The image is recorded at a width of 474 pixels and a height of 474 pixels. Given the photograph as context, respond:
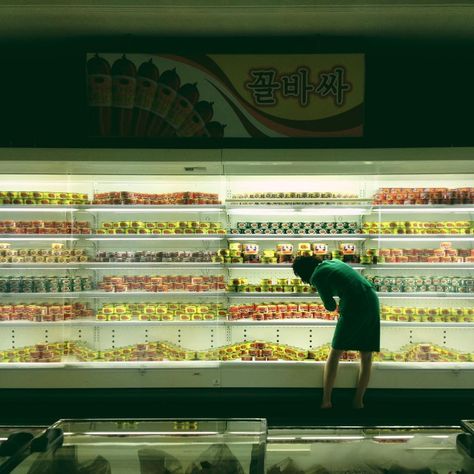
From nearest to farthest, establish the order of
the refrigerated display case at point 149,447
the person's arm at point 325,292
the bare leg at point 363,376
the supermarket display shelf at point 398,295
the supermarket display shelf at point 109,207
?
the refrigerated display case at point 149,447 < the person's arm at point 325,292 < the bare leg at point 363,376 < the supermarket display shelf at point 398,295 < the supermarket display shelf at point 109,207

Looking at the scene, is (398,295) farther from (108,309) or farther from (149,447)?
(149,447)

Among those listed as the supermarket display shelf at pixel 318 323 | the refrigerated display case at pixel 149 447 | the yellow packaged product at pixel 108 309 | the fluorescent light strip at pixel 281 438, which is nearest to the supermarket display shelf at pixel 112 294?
the yellow packaged product at pixel 108 309

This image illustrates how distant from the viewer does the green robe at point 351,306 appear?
3.94 m

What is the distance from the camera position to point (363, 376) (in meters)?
4.04

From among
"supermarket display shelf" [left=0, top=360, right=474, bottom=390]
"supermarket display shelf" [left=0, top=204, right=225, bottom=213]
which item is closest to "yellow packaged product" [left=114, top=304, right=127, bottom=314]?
"supermarket display shelf" [left=0, top=360, right=474, bottom=390]

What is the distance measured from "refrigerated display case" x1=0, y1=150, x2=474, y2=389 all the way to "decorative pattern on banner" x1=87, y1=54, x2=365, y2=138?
0.41 metres

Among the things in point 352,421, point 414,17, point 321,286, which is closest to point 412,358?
point 352,421

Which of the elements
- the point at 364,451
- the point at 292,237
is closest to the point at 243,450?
the point at 364,451

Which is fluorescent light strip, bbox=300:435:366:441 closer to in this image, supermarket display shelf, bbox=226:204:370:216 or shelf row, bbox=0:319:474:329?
shelf row, bbox=0:319:474:329

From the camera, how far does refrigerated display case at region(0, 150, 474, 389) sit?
4348 millimetres

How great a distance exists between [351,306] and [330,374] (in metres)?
0.65

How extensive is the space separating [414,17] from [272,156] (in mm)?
1910

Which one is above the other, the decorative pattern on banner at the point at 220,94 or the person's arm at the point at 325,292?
the decorative pattern on banner at the point at 220,94

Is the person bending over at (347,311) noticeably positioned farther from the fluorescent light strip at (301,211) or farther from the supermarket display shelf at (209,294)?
the fluorescent light strip at (301,211)
